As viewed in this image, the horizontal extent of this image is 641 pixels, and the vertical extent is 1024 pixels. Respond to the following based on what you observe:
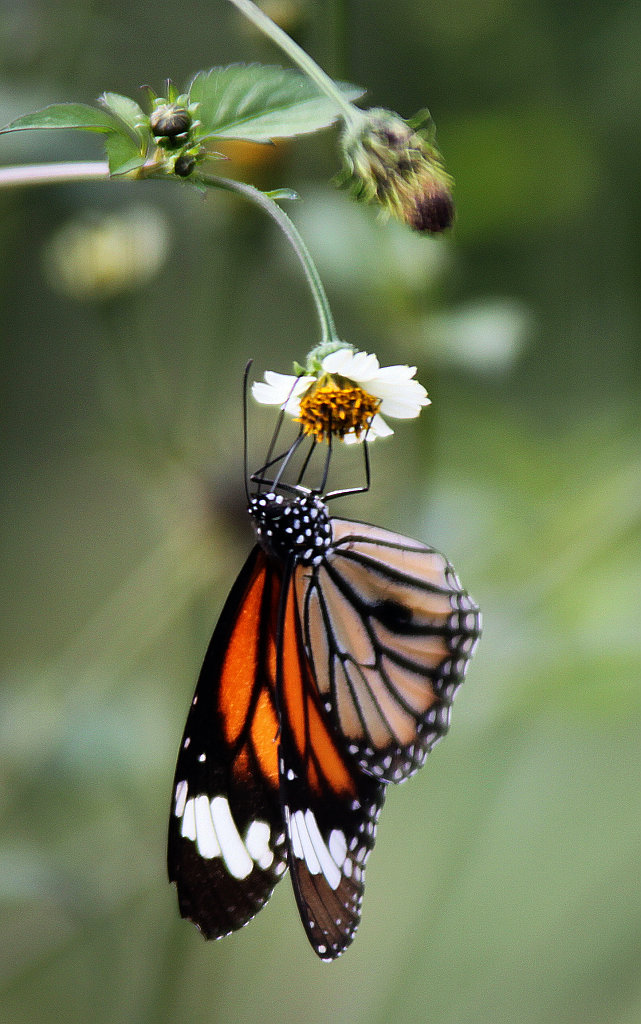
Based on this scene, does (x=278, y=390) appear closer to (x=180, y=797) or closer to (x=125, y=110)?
(x=125, y=110)

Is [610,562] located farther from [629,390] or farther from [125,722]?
[125,722]

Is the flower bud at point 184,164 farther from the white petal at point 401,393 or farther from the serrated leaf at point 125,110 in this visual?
the white petal at point 401,393

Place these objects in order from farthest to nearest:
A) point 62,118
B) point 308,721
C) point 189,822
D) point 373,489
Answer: point 373,489
point 308,721
point 189,822
point 62,118

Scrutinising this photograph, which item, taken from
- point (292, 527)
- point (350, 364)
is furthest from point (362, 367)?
point (292, 527)

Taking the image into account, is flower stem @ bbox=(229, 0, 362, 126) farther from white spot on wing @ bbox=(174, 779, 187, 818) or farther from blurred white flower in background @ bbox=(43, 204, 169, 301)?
blurred white flower in background @ bbox=(43, 204, 169, 301)

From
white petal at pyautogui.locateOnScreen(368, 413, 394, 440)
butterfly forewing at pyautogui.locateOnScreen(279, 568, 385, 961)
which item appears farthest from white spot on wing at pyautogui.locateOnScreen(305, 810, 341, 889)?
white petal at pyautogui.locateOnScreen(368, 413, 394, 440)

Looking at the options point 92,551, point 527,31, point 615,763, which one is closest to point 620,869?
point 615,763

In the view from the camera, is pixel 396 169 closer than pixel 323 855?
Yes
